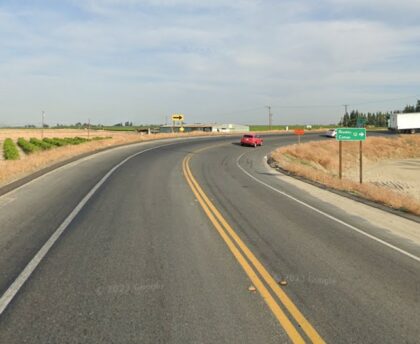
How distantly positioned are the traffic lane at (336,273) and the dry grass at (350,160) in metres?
5.25

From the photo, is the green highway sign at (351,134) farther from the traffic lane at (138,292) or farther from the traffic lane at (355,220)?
the traffic lane at (138,292)

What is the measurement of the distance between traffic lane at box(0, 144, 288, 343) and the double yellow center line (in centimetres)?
13

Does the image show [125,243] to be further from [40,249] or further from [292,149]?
[292,149]

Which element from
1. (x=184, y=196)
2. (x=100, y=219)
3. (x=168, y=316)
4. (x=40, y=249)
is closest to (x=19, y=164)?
(x=184, y=196)

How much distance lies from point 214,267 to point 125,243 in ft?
7.18

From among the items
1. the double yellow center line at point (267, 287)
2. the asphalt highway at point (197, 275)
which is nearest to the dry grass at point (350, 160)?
the asphalt highway at point (197, 275)

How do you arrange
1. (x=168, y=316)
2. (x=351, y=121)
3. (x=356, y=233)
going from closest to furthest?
(x=168, y=316) → (x=356, y=233) → (x=351, y=121)

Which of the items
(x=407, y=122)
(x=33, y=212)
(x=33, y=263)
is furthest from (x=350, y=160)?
(x=33, y=263)

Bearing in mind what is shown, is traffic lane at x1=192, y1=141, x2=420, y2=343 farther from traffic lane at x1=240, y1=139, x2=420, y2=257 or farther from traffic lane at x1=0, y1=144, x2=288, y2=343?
traffic lane at x1=0, y1=144, x2=288, y2=343

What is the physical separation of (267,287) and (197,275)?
1122 mm

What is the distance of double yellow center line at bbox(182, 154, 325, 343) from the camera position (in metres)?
4.72

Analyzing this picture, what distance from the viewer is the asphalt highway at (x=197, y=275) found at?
4730 millimetres

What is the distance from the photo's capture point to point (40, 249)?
7684 mm

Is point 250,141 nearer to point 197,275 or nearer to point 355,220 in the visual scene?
point 355,220
